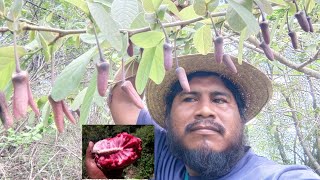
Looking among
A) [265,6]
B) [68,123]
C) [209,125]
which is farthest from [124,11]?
[68,123]

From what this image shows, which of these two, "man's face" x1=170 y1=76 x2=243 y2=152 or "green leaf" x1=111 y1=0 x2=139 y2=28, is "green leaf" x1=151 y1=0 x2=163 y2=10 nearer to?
"green leaf" x1=111 y1=0 x2=139 y2=28

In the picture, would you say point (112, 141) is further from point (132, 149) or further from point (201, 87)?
point (201, 87)

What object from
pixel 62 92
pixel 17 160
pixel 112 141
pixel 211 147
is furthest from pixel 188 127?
pixel 17 160

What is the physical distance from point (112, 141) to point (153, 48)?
206mm

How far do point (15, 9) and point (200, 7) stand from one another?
309mm

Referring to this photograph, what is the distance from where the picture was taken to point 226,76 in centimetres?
163

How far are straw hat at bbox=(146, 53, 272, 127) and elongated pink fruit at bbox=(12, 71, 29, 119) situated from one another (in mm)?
796

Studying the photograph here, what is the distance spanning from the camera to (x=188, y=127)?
4.98ft

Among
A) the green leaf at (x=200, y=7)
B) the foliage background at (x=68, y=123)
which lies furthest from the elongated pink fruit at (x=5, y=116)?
the foliage background at (x=68, y=123)

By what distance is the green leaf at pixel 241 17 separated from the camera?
771 millimetres

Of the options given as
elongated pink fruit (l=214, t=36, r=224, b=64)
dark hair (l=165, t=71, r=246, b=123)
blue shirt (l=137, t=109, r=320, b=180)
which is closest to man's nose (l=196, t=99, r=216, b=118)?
dark hair (l=165, t=71, r=246, b=123)

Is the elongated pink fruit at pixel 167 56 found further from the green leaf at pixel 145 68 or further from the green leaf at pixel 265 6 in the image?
the green leaf at pixel 265 6

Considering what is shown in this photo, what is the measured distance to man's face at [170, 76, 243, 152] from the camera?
1.48 meters

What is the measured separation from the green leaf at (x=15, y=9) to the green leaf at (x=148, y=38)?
19 cm
